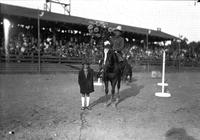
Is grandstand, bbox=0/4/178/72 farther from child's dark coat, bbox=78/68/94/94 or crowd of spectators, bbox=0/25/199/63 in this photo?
child's dark coat, bbox=78/68/94/94

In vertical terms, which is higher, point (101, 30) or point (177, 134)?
point (101, 30)

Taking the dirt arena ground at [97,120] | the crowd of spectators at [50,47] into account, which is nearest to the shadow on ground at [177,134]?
the dirt arena ground at [97,120]

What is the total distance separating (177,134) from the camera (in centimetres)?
462

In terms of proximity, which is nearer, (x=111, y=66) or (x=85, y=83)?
(x=85, y=83)

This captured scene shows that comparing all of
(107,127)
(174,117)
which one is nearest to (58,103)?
(107,127)

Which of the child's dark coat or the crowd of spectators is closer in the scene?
the child's dark coat

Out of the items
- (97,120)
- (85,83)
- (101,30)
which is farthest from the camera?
(101,30)

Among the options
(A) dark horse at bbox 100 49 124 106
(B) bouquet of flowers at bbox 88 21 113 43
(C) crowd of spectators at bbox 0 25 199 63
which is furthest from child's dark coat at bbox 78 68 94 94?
(C) crowd of spectators at bbox 0 25 199 63

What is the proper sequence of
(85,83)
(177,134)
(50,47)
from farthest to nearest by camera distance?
(50,47) < (85,83) < (177,134)

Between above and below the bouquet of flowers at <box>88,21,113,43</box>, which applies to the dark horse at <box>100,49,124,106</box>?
below

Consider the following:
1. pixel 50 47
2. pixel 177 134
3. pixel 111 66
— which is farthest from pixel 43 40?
pixel 177 134

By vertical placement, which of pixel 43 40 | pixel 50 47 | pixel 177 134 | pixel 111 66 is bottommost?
pixel 177 134

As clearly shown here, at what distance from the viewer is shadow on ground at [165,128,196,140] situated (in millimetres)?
4391

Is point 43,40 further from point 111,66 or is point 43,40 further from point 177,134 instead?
point 177,134
